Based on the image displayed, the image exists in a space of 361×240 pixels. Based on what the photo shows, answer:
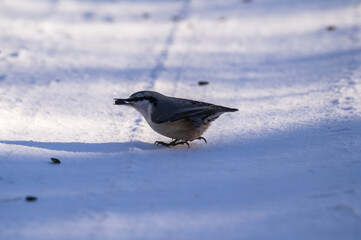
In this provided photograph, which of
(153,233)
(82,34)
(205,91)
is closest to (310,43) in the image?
(205,91)

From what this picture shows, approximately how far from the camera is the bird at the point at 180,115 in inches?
172

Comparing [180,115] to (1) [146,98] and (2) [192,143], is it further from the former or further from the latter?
(2) [192,143]

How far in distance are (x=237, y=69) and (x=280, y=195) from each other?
10.0 feet

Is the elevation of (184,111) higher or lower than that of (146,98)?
lower

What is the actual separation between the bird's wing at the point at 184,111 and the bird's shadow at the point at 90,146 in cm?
35

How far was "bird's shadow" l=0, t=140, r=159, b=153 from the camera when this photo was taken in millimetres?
4555

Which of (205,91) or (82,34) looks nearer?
(205,91)

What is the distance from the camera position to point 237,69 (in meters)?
6.46

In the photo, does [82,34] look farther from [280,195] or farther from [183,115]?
[280,195]

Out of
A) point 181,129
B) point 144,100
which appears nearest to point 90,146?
point 144,100

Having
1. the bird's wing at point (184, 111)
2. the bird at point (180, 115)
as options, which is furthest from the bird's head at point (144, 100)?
the bird's wing at point (184, 111)

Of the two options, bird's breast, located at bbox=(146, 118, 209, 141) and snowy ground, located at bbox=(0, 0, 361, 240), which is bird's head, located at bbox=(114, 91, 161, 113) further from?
snowy ground, located at bbox=(0, 0, 361, 240)

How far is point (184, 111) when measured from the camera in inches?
173

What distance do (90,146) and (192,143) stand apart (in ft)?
3.07
